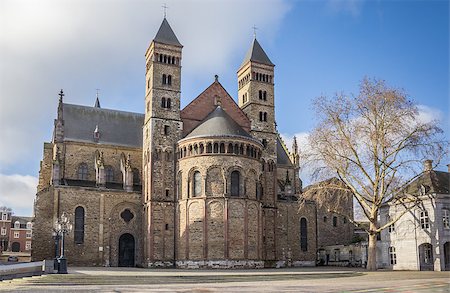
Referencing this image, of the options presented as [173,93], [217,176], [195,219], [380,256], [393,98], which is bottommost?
[380,256]

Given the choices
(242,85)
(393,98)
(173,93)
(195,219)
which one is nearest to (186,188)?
(195,219)

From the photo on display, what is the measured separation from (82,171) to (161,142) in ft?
38.1

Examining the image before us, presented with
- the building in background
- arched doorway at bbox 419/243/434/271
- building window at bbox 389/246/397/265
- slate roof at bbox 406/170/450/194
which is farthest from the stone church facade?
slate roof at bbox 406/170/450/194

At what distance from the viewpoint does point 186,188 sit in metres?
51.6

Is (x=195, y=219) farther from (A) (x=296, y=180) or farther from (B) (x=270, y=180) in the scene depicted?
(A) (x=296, y=180)

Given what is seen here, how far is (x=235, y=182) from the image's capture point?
51.0m

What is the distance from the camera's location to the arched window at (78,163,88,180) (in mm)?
59606

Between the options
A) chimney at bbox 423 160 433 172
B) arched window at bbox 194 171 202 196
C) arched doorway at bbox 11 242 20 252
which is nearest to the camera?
chimney at bbox 423 160 433 172

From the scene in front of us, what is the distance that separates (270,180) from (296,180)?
44.2 ft

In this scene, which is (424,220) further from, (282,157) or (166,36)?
(166,36)

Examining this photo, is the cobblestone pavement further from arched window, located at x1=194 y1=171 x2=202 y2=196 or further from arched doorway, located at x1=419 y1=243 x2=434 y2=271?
arched window, located at x1=194 y1=171 x2=202 y2=196

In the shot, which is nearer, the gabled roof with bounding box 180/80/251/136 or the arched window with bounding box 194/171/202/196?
the arched window with bounding box 194/171/202/196

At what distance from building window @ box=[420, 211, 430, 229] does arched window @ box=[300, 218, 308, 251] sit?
17.8m

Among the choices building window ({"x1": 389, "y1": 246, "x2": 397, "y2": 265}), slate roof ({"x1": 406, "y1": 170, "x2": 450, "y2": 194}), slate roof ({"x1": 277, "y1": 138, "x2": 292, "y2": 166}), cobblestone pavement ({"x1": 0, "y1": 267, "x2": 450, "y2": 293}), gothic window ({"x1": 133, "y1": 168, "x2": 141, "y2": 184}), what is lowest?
cobblestone pavement ({"x1": 0, "y1": 267, "x2": 450, "y2": 293})
